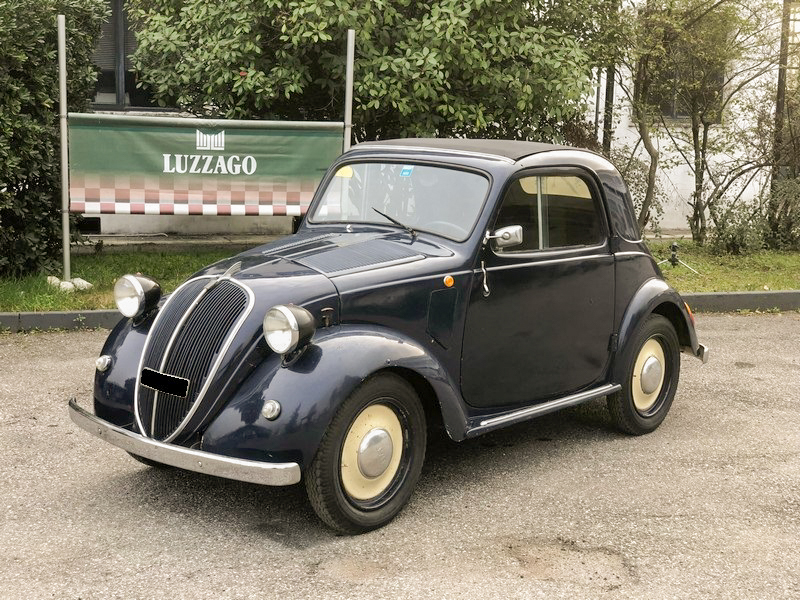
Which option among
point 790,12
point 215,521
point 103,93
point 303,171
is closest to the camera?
point 215,521

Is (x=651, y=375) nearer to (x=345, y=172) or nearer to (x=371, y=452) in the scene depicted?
(x=345, y=172)

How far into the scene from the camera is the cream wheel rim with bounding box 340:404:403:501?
4441mm

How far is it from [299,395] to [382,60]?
22.6ft

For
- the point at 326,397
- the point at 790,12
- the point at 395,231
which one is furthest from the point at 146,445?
the point at 790,12

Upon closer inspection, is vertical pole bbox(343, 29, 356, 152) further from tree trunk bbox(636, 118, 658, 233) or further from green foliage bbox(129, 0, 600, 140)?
tree trunk bbox(636, 118, 658, 233)

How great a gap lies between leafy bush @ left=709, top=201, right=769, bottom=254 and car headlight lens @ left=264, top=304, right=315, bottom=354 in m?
10.2

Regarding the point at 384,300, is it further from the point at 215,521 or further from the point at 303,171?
the point at 303,171

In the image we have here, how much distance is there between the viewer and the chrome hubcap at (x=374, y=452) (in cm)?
447

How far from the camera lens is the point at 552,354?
5.55 meters

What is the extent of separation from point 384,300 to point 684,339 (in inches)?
102

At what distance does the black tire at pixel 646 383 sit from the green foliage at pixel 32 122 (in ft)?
19.4

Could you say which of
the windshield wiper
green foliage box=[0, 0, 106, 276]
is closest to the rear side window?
the windshield wiper

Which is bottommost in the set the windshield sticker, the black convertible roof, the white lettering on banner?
the windshield sticker

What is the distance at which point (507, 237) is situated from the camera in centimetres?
511
